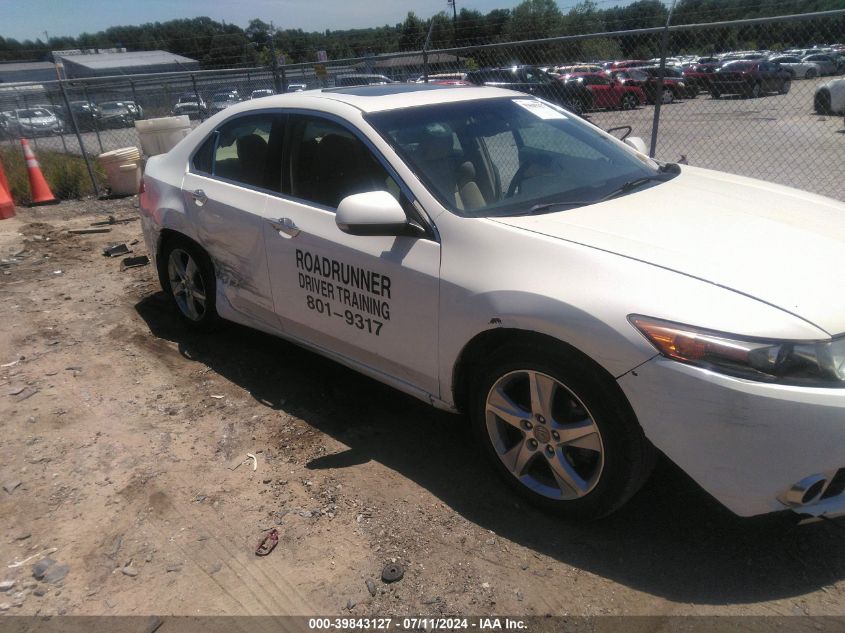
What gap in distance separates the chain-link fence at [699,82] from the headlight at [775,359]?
11.2 feet

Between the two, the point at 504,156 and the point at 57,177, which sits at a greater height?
the point at 504,156

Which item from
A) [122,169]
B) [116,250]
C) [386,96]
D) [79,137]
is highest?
[386,96]

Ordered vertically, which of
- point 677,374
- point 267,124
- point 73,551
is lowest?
point 73,551

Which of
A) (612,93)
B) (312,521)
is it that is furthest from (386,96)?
(612,93)

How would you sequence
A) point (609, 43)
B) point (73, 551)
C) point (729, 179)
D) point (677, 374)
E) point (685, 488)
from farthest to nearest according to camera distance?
point (609, 43) → point (729, 179) → point (685, 488) → point (73, 551) → point (677, 374)

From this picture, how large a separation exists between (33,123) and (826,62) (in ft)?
53.1

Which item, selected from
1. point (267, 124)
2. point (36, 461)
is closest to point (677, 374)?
point (267, 124)

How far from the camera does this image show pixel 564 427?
101 inches

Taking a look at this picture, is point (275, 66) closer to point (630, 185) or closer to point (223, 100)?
point (223, 100)

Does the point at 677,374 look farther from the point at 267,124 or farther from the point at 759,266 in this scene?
the point at 267,124

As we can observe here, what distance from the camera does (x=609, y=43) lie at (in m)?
9.62

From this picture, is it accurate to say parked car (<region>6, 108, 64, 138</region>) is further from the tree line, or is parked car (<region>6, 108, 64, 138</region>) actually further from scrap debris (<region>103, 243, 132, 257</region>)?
scrap debris (<region>103, 243, 132, 257</region>)

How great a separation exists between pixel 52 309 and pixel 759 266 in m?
5.34

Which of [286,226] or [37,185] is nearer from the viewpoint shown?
[286,226]
